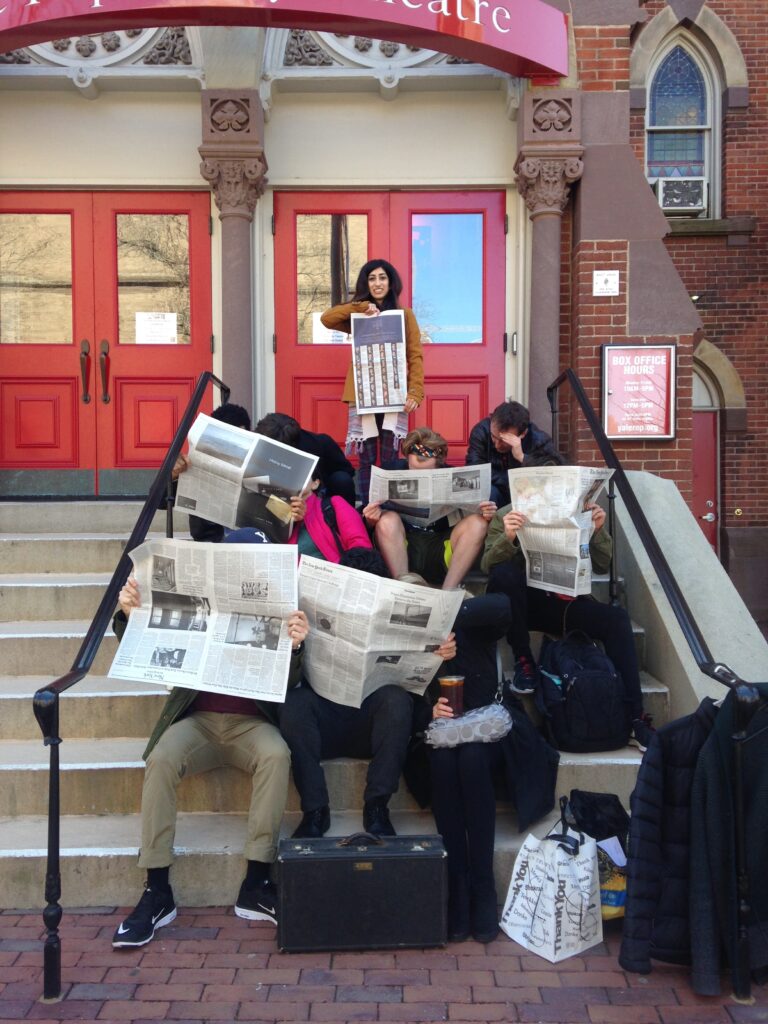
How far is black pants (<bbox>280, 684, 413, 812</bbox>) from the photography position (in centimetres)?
352

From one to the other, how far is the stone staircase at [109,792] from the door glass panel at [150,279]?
271cm

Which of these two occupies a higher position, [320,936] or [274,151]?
A: [274,151]

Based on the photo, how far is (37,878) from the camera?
347 cm

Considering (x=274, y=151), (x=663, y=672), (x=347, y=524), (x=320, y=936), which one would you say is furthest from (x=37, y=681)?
(x=274, y=151)

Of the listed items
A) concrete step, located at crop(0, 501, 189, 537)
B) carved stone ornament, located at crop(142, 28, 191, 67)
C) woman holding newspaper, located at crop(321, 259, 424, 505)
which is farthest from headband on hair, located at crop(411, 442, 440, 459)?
carved stone ornament, located at crop(142, 28, 191, 67)

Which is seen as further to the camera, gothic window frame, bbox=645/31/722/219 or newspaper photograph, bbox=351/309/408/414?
gothic window frame, bbox=645/31/722/219

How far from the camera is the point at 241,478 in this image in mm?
4371

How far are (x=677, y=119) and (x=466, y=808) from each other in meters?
11.3

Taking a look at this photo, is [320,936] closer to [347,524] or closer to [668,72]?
[347,524]

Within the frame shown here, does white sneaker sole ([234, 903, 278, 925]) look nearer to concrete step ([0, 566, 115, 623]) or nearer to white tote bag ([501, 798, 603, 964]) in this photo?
white tote bag ([501, 798, 603, 964])

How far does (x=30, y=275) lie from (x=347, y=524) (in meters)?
4.03

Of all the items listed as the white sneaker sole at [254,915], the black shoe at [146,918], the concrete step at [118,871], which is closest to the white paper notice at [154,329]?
the concrete step at [118,871]

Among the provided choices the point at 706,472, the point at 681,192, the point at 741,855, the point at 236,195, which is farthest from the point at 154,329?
the point at 681,192

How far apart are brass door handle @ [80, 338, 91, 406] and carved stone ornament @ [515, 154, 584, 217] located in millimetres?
3486
